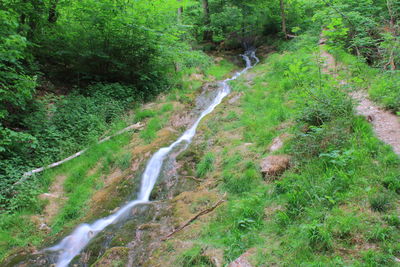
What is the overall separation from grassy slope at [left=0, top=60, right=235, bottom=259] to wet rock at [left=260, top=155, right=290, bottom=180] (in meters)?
3.35

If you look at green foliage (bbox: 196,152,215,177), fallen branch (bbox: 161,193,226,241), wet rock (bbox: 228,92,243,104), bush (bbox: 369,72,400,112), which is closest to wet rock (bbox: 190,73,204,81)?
wet rock (bbox: 228,92,243,104)

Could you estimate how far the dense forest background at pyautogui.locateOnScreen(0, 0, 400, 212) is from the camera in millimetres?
5738

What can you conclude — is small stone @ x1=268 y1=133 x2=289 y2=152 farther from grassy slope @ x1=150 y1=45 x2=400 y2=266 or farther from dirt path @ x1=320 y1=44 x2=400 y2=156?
dirt path @ x1=320 y1=44 x2=400 y2=156

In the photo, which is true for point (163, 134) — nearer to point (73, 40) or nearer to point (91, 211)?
point (91, 211)

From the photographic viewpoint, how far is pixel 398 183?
3.18 meters

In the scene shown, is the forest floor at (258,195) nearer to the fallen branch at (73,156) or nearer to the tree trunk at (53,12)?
the fallen branch at (73,156)

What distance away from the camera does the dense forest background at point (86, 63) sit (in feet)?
18.8

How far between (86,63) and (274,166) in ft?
27.3

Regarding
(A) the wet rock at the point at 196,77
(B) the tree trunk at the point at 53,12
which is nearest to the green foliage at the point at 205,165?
(B) the tree trunk at the point at 53,12

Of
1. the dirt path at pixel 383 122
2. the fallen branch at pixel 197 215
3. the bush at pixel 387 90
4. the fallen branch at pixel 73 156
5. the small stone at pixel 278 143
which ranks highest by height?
the bush at pixel 387 90

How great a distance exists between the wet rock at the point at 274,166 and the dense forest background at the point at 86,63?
8.24ft

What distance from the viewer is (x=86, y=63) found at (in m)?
9.36

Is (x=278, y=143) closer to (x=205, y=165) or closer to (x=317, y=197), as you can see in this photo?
(x=205, y=165)

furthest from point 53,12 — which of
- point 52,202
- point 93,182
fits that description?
point 52,202
